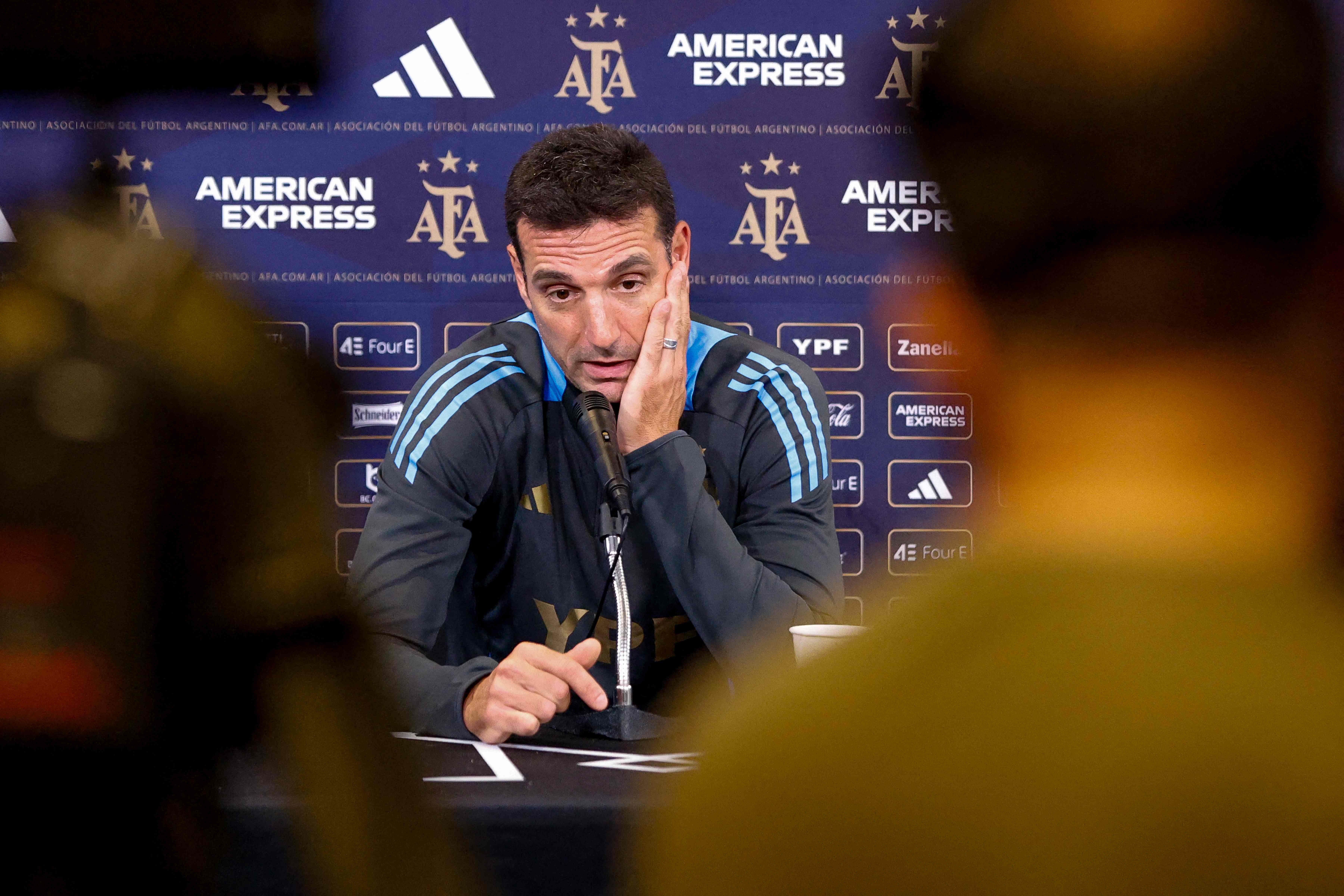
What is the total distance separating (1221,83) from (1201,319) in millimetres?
58

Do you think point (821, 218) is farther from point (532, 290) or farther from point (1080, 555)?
point (1080, 555)

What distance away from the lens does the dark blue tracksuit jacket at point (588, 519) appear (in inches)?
59.1

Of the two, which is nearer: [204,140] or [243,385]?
[243,385]

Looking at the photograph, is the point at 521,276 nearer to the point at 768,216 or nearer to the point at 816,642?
the point at 768,216

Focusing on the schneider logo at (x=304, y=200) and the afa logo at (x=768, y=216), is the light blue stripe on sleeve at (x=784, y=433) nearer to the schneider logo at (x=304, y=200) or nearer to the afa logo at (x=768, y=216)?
the afa logo at (x=768, y=216)

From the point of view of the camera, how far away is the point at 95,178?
1.97 meters

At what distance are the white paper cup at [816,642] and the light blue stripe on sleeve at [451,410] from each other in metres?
0.82

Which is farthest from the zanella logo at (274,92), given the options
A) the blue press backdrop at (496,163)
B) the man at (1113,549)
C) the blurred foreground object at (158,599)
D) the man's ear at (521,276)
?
the man at (1113,549)

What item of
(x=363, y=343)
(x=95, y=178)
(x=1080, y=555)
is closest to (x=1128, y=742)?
(x=1080, y=555)

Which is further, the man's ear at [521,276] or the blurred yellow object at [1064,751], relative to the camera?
the man's ear at [521,276]

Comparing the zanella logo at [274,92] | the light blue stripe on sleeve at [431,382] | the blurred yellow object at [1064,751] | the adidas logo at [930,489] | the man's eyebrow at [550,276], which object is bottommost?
the blurred yellow object at [1064,751]

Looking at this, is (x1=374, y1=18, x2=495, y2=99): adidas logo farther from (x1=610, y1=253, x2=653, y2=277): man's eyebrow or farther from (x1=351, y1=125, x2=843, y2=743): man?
(x1=610, y1=253, x2=653, y2=277): man's eyebrow

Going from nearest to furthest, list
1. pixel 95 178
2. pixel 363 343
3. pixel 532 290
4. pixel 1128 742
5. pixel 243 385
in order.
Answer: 1. pixel 1128 742
2. pixel 243 385
3. pixel 532 290
4. pixel 95 178
5. pixel 363 343

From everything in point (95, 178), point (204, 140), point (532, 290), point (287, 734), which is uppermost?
point (204, 140)
